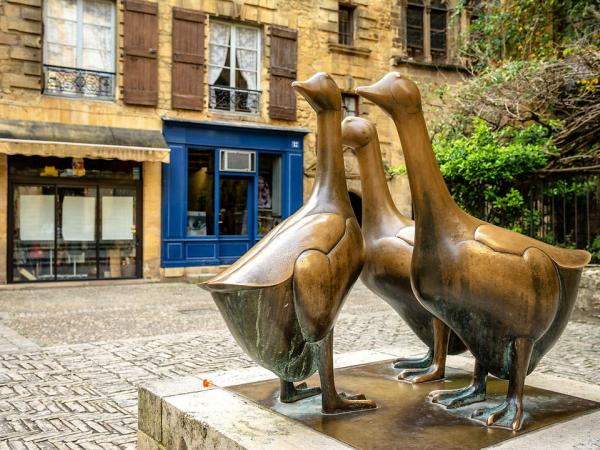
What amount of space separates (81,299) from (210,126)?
5803 mm

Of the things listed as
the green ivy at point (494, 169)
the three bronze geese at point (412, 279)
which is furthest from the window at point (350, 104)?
the three bronze geese at point (412, 279)

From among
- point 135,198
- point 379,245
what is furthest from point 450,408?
point 135,198

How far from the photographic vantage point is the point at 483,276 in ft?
8.91

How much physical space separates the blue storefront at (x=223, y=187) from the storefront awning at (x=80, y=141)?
38.3 inches

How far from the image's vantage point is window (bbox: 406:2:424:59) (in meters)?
18.7

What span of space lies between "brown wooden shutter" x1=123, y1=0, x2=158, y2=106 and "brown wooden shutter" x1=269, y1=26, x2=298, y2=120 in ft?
10.5

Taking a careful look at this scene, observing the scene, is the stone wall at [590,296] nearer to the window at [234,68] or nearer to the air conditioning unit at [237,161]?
the air conditioning unit at [237,161]

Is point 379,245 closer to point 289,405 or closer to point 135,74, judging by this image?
point 289,405

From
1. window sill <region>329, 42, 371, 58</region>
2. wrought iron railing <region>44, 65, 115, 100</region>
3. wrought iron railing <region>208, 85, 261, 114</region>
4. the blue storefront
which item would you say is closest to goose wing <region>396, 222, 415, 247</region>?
the blue storefront

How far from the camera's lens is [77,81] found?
14.0 metres

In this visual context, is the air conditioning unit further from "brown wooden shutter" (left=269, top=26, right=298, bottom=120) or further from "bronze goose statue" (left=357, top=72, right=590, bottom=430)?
"bronze goose statue" (left=357, top=72, right=590, bottom=430)

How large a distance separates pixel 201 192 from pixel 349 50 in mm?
6148

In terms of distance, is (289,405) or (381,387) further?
(381,387)

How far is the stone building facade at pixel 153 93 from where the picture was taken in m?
13.4
